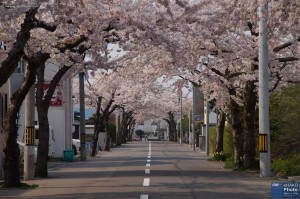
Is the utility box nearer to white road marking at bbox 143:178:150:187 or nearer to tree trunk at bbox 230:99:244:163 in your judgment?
tree trunk at bbox 230:99:244:163

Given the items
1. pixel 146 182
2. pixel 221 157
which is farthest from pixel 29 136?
pixel 221 157

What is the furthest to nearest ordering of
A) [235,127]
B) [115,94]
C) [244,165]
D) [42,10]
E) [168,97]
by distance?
1. [168,97]
2. [115,94]
3. [235,127]
4. [244,165]
5. [42,10]

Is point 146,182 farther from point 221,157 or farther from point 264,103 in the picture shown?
point 221,157

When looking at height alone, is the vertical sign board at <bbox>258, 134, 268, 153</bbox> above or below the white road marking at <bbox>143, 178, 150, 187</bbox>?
above

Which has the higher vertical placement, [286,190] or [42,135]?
[42,135]

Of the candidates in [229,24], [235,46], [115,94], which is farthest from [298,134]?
[115,94]

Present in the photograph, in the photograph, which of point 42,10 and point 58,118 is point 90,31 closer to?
point 42,10

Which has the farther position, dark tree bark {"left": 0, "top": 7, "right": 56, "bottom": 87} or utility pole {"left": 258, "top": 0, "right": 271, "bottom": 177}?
utility pole {"left": 258, "top": 0, "right": 271, "bottom": 177}

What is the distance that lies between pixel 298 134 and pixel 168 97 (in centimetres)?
6533

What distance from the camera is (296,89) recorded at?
1046 inches

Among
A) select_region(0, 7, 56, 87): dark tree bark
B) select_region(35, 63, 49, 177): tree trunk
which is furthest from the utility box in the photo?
select_region(0, 7, 56, 87): dark tree bark

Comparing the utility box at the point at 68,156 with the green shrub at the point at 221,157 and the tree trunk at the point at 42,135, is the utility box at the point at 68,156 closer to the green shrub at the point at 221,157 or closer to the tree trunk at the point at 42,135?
the green shrub at the point at 221,157

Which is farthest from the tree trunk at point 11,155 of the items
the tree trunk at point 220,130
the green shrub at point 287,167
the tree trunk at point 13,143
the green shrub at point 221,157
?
the tree trunk at point 220,130

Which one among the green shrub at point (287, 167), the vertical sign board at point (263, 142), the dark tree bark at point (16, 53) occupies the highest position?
the dark tree bark at point (16, 53)
